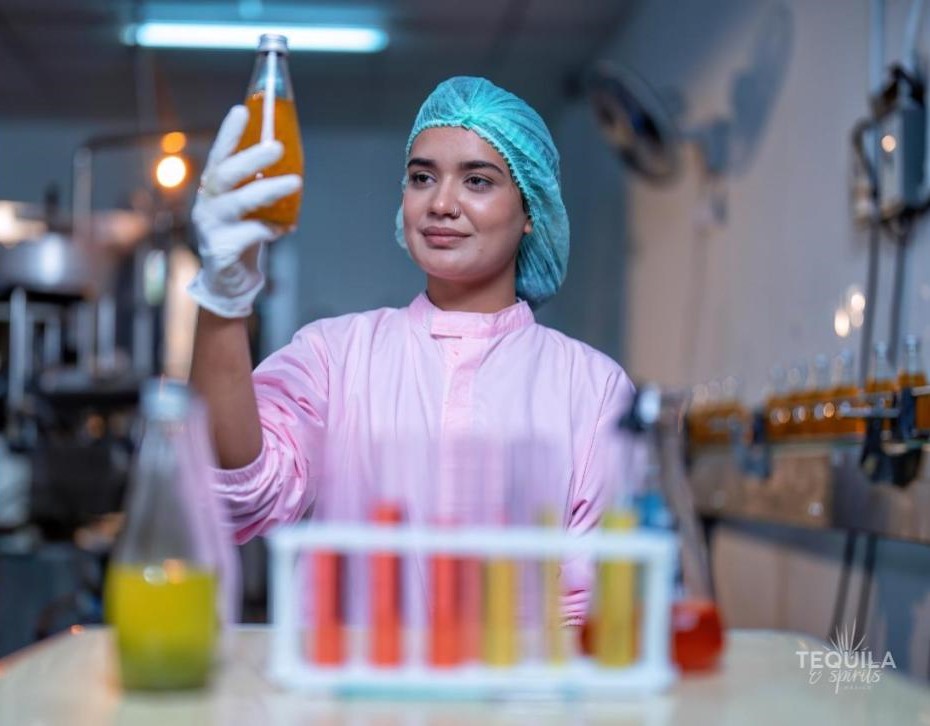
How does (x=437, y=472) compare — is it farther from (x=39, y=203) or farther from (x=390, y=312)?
(x=39, y=203)

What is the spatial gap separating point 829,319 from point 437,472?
2215mm

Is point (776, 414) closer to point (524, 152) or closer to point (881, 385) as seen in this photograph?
point (881, 385)

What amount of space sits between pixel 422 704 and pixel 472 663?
36 millimetres

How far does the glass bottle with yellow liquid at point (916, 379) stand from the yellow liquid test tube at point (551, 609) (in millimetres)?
1339

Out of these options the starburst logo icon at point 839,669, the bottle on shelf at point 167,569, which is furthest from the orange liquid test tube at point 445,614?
the starburst logo icon at point 839,669

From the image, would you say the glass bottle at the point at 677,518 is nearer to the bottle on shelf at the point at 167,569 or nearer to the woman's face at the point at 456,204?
the bottle on shelf at the point at 167,569

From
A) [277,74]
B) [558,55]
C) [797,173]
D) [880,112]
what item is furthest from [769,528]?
[277,74]

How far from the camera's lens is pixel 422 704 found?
27.8 inches

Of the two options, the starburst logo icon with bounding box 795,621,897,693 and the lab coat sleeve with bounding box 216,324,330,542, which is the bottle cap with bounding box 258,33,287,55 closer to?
the lab coat sleeve with bounding box 216,324,330,542

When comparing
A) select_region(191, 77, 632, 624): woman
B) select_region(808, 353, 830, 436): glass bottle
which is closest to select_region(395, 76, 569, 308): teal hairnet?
select_region(191, 77, 632, 624): woman

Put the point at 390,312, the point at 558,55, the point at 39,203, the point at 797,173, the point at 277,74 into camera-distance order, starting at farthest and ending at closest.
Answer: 1. the point at 39,203
2. the point at 558,55
3. the point at 797,173
4. the point at 390,312
5. the point at 277,74

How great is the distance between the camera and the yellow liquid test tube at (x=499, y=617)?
72 centimetres

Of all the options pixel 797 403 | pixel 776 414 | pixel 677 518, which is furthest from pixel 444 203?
pixel 776 414

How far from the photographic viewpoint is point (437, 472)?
0.75 m
